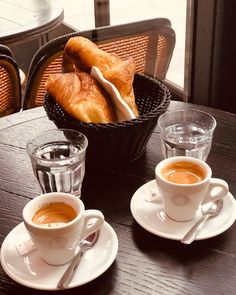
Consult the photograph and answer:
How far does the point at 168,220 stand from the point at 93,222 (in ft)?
0.43

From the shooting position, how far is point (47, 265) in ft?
2.50

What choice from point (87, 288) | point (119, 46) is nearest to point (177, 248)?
point (87, 288)

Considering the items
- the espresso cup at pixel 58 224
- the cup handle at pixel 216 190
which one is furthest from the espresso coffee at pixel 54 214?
the cup handle at pixel 216 190

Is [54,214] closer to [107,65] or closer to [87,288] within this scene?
[87,288]

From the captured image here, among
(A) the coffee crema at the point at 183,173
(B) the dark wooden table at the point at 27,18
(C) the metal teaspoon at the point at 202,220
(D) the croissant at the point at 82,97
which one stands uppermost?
(D) the croissant at the point at 82,97

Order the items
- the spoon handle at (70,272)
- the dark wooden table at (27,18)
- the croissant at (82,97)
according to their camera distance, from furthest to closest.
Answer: the dark wooden table at (27,18)
the croissant at (82,97)
the spoon handle at (70,272)

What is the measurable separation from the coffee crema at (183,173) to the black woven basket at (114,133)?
0.12 meters

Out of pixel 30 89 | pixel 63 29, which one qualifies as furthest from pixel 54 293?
pixel 63 29

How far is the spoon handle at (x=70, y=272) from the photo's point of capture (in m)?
0.72

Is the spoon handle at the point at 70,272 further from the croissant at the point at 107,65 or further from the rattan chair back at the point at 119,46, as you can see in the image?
the rattan chair back at the point at 119,46

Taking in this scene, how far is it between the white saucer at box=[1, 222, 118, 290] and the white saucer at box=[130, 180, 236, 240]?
66 mm

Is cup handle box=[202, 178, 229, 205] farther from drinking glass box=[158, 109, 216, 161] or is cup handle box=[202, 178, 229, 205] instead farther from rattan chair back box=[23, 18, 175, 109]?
rattan chair back box=[23, 18, 175, 109]

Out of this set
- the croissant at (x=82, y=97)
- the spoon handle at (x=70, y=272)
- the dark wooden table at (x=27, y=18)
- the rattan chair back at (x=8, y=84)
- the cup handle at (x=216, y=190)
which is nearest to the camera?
the spoon handle at (x=70, y=272)

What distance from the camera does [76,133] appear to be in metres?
0.95
